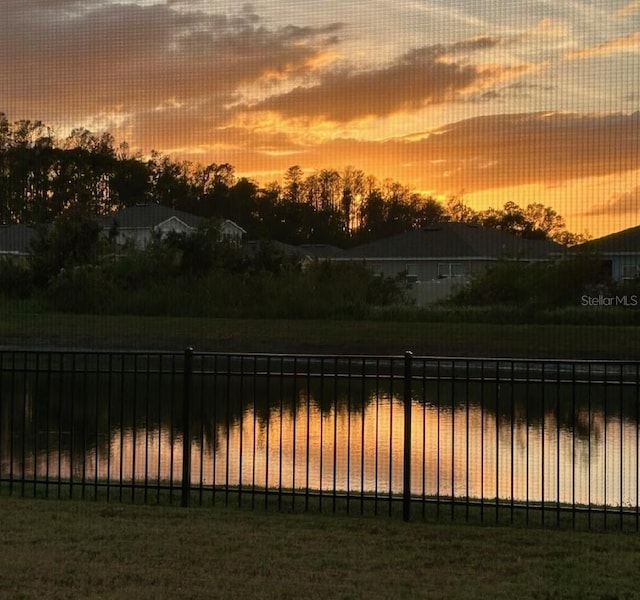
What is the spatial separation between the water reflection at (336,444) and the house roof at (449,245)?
3356cm

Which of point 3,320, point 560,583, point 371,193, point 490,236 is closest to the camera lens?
point 560,583

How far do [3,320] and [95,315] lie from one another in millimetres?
3466

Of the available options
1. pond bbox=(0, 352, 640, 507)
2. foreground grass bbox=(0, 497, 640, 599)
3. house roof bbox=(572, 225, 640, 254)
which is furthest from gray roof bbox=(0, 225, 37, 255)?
foreground grass bbox=(0, 497, 640, 599)

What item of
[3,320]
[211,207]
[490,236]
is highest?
[211,207]

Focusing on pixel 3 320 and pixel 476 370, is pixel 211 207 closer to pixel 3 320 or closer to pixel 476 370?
pixel 3 320

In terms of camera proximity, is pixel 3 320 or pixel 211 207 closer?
pixel 3 320

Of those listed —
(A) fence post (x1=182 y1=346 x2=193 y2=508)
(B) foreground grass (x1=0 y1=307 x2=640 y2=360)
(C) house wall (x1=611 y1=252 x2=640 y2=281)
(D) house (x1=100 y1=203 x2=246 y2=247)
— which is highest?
(D) house (x1=100 y1=203 x2=246 y2=247)

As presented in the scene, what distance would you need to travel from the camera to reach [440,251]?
50.0 metres

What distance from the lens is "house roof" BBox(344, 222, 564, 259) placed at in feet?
161

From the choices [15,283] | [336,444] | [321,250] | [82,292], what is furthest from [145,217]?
[336,444]

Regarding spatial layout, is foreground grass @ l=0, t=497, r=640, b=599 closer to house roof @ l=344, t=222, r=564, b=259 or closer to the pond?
the pond

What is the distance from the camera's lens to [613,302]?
32625 mm

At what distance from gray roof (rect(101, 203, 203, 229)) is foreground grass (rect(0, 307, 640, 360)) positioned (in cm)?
2364

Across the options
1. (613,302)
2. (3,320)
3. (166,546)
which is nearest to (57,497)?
(166,546)
